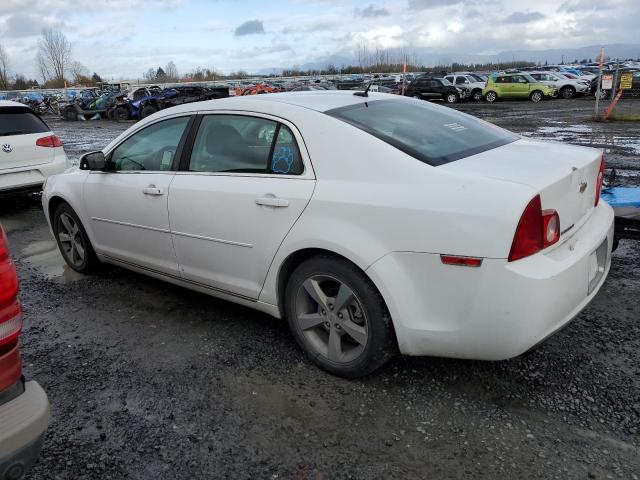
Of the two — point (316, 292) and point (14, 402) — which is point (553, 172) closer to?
point (316, 292)

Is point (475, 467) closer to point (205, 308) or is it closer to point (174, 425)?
point (174, 425)

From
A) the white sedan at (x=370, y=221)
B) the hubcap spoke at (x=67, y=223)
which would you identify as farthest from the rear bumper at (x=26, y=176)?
the white sedan at (x=370, y=221)

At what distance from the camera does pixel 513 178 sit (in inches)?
101

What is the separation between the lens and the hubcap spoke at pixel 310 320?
3057 mm

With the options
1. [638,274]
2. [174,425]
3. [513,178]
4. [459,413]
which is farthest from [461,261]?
[638,274]

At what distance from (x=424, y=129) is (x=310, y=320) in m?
1.33

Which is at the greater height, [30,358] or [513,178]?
[513,178]

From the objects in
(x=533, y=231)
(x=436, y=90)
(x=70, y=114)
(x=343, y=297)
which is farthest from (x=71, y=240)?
(x=70, y=114)

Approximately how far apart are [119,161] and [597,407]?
365cm

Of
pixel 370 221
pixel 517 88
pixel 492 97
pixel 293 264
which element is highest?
pixel 370 221

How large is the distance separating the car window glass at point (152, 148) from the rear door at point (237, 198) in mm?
232

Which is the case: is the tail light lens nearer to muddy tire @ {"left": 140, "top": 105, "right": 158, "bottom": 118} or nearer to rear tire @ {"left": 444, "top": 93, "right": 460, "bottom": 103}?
muddy tire @ {"left": 140, "top": 105, "right": 158, "bottom": 118}

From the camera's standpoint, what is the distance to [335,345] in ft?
9.93

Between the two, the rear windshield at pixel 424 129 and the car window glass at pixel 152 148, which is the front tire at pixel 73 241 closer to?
the car window glass at pixel 152 148
